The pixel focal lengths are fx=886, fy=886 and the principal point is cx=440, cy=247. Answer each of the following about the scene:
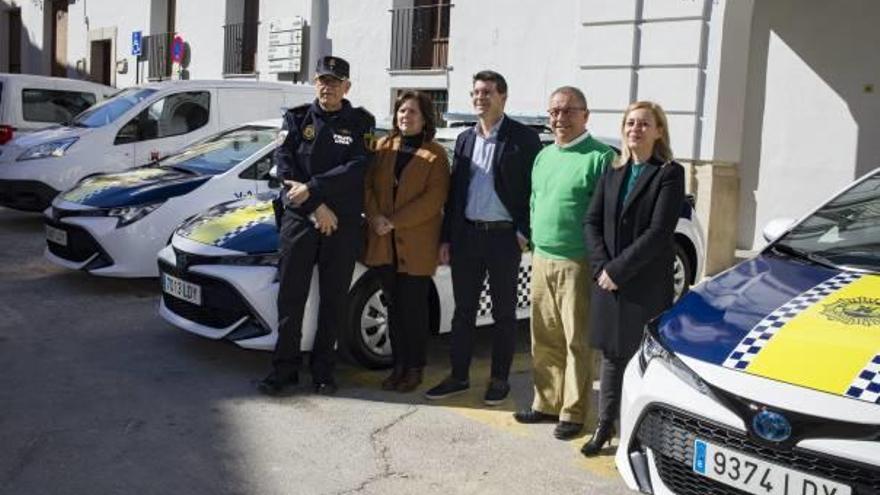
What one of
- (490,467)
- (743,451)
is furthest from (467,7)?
(743,451)

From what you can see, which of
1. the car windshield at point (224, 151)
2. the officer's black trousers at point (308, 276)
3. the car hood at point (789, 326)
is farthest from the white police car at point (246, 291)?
the car hood at point (789, 326)

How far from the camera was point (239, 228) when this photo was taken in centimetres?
525

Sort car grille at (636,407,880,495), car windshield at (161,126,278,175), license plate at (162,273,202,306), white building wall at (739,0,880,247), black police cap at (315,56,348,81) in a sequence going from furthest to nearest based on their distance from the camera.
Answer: white building wall at (739,0,880,247), car windshield at (161,126,278,175), license plate at (162,273,202,306), black police cap at (315,56,348,81), car grille at (636,407,880,495)

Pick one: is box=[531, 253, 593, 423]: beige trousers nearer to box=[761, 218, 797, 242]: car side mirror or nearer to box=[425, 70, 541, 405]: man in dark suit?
box=[425, 70, 541, 405]: man in dark suit

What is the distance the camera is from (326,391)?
16.1 feet

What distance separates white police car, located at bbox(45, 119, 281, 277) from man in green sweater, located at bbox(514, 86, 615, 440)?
10.0 feet

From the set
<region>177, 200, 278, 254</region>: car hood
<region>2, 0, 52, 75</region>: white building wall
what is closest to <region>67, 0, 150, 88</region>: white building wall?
<region>2, 0, 52, 75</region>: white building wall

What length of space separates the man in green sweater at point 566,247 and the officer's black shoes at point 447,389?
65 centimetres

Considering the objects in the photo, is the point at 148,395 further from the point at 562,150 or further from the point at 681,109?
the point at 681,109

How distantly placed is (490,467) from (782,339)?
1.56 metres

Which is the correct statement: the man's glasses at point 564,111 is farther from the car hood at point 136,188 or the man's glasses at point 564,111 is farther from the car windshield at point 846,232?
the car hood at point 136,188

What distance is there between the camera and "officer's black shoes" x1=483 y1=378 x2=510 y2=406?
481cm

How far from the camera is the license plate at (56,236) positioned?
697 cm

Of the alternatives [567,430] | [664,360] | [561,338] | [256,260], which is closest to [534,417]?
[567,430]
